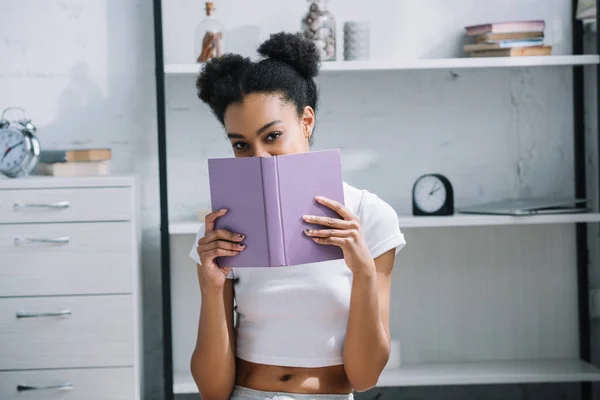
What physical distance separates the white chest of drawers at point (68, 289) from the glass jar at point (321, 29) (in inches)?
27.5

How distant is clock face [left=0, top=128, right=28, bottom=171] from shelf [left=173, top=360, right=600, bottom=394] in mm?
832

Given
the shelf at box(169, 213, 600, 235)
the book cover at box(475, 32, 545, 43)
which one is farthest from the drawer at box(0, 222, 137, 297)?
the book cover at box(475, 32, 545, 43)

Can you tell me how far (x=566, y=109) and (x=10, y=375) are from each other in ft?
6.57

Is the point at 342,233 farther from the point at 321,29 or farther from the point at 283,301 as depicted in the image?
the point at 321,29

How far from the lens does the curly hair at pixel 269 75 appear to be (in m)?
1.46

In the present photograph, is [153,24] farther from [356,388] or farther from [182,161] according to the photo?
[356,388]

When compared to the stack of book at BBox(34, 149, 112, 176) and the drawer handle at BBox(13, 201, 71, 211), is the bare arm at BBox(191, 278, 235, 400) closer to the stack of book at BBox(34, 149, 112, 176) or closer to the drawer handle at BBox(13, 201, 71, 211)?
the drawer handle at BBox(13, 201, 71, 211)

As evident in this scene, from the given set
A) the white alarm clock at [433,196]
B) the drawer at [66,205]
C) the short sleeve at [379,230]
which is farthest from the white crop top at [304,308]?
the white alarm clock at [433,196]

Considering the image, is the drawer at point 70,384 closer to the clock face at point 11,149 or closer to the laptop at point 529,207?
the clock face at point 11,149

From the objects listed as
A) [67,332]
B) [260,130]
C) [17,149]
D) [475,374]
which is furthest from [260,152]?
[475,374]

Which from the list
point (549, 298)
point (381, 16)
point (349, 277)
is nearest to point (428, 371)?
point (549, 298)

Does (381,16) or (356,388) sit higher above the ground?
(381,16)

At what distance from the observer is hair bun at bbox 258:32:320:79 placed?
60.4 inches

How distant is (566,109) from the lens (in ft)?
9.70
